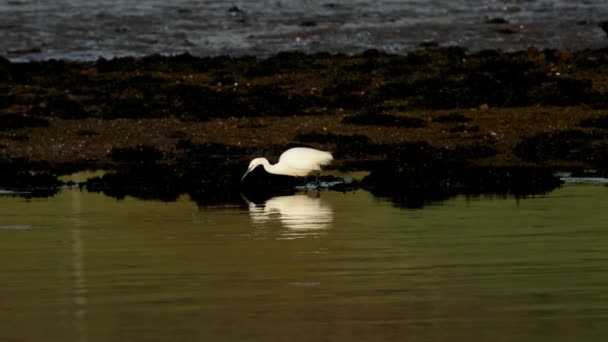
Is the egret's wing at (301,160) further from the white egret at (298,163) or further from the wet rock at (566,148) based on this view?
the wet rock at (566,148)

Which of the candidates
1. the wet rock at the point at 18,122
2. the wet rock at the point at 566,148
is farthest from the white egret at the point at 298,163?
the wet rock at the point at 18,122

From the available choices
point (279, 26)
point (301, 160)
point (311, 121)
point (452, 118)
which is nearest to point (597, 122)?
point (452, 118)

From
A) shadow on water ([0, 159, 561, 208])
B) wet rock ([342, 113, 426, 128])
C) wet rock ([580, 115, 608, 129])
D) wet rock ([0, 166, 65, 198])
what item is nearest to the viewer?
shadow on water ([0, 159, 561, 208])

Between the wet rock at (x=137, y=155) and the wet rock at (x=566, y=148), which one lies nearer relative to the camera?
the wet rock at (x=566, y=148)

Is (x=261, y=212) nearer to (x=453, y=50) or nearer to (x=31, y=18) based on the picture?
(x=453, y=50)

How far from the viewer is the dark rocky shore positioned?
2700 centimetres

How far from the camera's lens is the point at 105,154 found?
31656 mm

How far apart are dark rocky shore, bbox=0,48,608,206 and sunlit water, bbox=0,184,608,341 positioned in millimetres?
2236

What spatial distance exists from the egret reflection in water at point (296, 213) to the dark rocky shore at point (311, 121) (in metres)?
0.98

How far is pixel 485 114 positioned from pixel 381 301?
20.9 metres

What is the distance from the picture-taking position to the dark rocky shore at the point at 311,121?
27000 millimetres

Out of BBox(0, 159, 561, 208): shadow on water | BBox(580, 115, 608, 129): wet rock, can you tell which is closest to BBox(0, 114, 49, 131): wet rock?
BBox(0, 159, 561, 208): shadow on water

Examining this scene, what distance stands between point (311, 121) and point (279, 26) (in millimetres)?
27564

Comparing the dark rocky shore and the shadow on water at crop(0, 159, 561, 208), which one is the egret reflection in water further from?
the dark rocky shore
